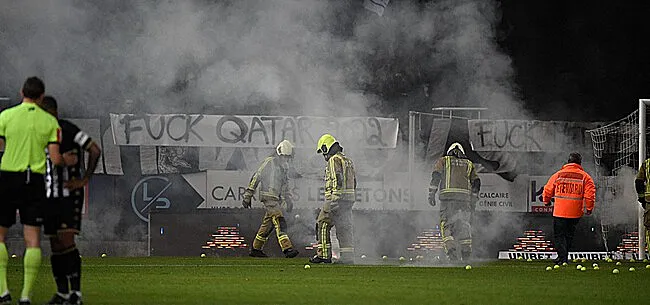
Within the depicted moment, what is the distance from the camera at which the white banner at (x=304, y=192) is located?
904 inches

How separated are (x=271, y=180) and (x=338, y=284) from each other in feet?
25.1

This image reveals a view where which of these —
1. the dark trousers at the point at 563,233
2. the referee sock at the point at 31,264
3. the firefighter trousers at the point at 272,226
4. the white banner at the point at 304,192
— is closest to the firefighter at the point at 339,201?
the firefighter trousers at the point at 272,226

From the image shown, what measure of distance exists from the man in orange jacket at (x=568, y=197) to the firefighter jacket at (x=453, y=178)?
142cm

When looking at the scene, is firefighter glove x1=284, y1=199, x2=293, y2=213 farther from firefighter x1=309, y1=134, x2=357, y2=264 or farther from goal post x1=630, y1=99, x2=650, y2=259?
goal post x1=630, y1=99, x2=650, y2=259

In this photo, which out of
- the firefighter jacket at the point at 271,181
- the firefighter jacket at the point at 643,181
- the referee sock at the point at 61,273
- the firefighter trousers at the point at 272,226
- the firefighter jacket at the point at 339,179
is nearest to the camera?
the referee sock at the point at 61,273

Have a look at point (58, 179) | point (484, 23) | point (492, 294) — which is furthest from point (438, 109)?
point (58, 179)

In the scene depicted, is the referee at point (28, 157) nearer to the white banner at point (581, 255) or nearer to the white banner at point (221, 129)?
the white banner at point (221, 129)

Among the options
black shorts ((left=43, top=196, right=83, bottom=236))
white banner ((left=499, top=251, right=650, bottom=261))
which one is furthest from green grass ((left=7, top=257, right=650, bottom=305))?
white banner ((left=499, top=251, right=650, bottom=261))

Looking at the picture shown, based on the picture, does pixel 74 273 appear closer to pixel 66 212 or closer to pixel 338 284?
pixel 66 212

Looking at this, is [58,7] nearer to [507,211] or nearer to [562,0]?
[507,211]

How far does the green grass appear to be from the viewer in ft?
37.9

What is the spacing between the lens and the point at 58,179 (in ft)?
33.9

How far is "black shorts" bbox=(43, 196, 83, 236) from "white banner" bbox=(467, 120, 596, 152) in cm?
1439

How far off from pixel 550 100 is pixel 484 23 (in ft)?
15.6
